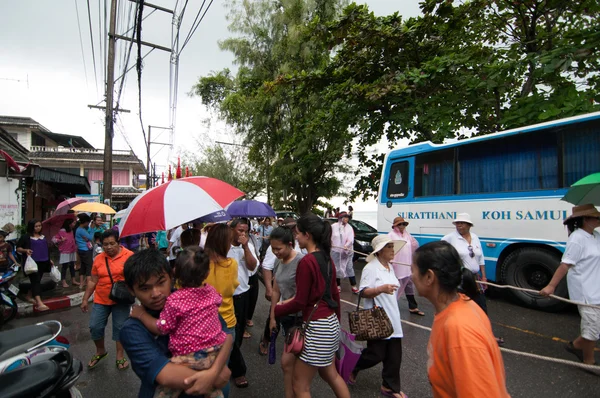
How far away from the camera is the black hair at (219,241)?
2963 mm

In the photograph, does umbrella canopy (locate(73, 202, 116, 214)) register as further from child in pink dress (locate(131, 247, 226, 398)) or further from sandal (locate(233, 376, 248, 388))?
child in pink dress (locate(131, 247, 226, 398))

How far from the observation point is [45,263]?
6695 mm

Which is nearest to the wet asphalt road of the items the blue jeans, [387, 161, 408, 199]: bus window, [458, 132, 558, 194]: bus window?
the blue jeans

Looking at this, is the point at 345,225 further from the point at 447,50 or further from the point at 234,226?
the point at 447,50

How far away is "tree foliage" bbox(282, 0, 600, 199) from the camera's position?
6789mm

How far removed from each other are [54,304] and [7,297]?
118cm

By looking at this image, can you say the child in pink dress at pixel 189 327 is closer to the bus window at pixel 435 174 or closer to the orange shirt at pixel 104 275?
the orange shirt at pixel 104 275

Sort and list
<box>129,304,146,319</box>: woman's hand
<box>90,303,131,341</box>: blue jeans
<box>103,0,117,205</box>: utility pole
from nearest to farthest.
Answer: <box>129,304,146,319</box>: woman's hand → <box>90,303,131,341</box>: blue jeans → <box>103,0,117,205</box>: utility pole

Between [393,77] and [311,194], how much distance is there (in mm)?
10909

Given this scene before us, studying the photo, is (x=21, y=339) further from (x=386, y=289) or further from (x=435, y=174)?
(x=435, y=174)

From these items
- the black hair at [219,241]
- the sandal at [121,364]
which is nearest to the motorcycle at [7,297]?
the sandal at [121,364]

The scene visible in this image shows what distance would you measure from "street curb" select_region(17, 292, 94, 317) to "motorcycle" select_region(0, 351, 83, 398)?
16.4 feet

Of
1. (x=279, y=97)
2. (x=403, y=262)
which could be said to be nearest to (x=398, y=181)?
(x=403, y=262)

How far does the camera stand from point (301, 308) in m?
2.44
